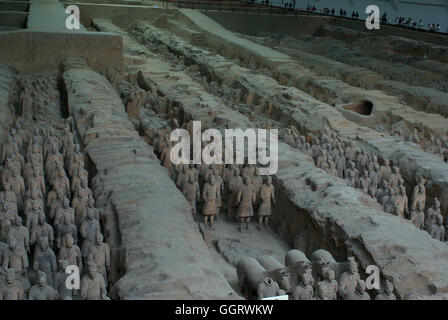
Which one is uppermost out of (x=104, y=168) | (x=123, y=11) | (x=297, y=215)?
(x=123, y=11)

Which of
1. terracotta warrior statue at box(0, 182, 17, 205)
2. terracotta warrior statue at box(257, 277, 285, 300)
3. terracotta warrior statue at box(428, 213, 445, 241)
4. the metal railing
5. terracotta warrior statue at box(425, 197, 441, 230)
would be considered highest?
the metal railing

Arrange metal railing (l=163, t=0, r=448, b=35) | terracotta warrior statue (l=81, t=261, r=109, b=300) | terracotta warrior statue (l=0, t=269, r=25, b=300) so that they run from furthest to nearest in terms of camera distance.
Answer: metal railing (l=163, t=0, r=448, b=35), terracotta warrior statue (l=81, t=261, r=109, b=300), terracotta warrior statue (l=0, t=269, r=25, b=300)

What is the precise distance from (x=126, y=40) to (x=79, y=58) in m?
4.50

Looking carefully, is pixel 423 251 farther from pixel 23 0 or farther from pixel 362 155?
pixel 23 0

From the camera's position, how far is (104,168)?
7055 mm

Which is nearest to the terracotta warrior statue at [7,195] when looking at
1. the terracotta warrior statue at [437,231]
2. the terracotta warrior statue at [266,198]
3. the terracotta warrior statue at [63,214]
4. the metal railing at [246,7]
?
the terracotta warrior statue at [63,214]

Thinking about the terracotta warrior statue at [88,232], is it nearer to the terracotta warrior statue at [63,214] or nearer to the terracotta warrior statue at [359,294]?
the terracotta warrior statue at [63,214]

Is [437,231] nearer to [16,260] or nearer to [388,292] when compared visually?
[388,292]

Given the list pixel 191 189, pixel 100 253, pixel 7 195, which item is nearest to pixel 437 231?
pixel 191 189

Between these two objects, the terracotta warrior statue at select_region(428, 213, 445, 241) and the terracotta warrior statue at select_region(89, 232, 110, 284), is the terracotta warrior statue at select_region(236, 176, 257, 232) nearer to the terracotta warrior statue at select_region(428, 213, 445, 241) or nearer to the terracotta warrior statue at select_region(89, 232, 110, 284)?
the terracotta warrior statue at select_region(428, 213, 445, 241)

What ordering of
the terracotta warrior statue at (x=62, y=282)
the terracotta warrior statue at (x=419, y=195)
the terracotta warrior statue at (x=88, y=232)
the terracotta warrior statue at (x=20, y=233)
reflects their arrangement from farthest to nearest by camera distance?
the terracotta warrior statue at (x=419, y=195) < the terracotta warrior statue at (x=88, y=232) < the terracotta warrior statue at (x=20, y=233) < the terracotta warrior statue at (x=62, y=282)

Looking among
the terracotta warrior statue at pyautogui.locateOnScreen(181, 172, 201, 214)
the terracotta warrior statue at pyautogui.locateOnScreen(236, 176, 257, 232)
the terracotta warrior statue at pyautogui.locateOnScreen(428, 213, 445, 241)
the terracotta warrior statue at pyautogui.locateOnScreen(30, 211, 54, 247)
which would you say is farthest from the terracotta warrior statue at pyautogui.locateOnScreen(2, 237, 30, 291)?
the terracotta warrior statue at pyautogui.locateOnScreen(428, 213, 445, 241)

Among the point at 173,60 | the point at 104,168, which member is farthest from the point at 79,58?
the point at 104,168

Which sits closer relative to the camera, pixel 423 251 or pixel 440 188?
pixel 423 251
